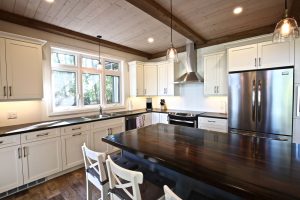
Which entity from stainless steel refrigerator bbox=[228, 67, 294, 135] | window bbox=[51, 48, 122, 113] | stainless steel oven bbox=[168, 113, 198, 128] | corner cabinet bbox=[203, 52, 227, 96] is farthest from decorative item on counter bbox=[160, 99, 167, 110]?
stainless steel refrigerator bbox=[228, 67, 294, 135]

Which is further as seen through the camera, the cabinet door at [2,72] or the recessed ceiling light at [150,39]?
the recessed ceiling light at [150,39]

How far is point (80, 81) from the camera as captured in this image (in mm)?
3723

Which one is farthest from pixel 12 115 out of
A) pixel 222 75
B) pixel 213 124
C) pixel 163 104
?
pixel 222 75

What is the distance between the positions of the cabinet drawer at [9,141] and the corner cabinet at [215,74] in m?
3.71

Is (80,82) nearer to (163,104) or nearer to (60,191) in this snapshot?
(60,191)

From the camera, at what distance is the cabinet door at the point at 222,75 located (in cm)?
353

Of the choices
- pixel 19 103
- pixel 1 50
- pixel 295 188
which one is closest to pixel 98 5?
pixel 1 50

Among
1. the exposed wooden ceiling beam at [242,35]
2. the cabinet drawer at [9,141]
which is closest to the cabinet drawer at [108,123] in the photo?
the cabinet drawer at [9,141]

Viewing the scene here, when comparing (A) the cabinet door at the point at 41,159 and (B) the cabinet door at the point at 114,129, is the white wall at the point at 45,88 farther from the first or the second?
(B) the cabinet door at the point at 114,129

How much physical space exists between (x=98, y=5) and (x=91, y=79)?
2016 mm

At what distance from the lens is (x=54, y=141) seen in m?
2.66

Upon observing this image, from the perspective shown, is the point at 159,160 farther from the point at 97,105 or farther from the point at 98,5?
the point at 97,105

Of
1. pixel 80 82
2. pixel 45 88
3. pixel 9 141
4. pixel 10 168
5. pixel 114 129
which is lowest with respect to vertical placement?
pixel 10 168

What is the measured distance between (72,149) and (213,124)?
287cm
